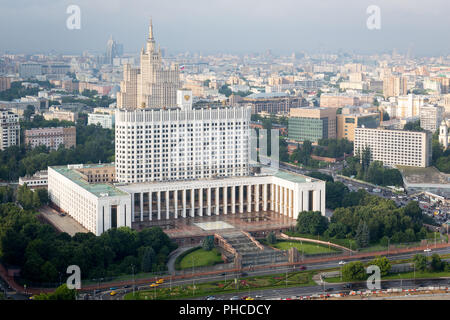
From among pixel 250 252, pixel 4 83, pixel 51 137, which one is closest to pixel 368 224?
pixel 250 252

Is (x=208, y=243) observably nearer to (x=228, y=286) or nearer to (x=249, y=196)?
(x=228, y=286)

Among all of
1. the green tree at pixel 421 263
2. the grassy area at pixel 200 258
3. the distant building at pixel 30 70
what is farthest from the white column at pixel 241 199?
the distant building at pixel 30 70

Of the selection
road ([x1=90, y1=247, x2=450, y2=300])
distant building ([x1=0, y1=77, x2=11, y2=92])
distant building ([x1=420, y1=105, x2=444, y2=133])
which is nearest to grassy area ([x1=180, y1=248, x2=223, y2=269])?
road ([x1=90, y1=247, x2=450, y2=300])

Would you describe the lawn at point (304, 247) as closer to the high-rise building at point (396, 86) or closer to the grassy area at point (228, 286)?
the grassy area at point (228, 286)

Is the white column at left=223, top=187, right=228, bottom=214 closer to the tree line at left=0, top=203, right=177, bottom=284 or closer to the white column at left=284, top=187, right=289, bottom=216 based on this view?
the white column at left=284, top=187, right=289, bottom=216
